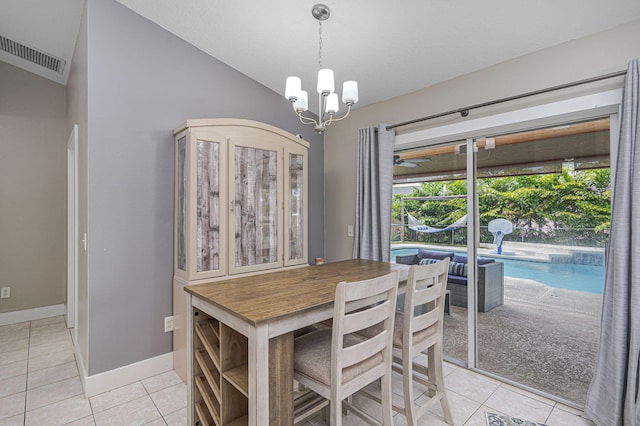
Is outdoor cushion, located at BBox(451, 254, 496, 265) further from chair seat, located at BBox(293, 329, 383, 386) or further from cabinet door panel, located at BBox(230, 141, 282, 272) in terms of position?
cabinet door panel, located at BBox(230, 141, 282, 272)

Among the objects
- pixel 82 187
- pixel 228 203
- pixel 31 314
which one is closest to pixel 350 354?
pixel 228 203

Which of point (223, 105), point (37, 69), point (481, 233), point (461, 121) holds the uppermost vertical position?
point (37, 69)

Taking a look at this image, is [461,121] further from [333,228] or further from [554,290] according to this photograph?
[333,228]

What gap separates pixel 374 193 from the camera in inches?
123

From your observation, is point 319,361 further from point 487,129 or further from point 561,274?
point 487,129

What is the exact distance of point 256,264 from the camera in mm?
2791

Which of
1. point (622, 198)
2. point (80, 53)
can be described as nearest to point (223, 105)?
point (80, 53)

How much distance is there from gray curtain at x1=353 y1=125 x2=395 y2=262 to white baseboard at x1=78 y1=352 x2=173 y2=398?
200cm

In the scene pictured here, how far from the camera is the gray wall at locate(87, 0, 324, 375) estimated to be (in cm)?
231

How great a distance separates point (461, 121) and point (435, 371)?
1.96 metres

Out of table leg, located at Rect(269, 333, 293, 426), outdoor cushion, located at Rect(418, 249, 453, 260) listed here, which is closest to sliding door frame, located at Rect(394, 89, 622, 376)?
outdoor cushion, located at Rect(418, 249, 453, 260)

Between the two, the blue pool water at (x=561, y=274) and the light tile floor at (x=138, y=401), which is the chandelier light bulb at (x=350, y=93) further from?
the light tile floor at (x=138, y=401)

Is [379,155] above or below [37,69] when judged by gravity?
below

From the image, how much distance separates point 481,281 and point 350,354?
175 cm
